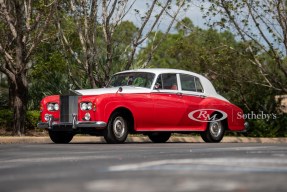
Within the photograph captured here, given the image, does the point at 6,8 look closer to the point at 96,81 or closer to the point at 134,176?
the point at 96,81

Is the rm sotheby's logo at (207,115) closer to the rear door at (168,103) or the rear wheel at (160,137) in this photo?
the rear door at (168,103)

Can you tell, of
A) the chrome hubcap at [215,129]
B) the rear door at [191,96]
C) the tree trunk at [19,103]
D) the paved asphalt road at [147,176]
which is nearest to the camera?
the paved asphalt road at [147,176]

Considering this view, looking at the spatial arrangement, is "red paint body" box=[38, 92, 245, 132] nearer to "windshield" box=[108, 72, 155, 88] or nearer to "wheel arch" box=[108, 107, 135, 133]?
"wheel arch" box=[108, 107, 135, 133]

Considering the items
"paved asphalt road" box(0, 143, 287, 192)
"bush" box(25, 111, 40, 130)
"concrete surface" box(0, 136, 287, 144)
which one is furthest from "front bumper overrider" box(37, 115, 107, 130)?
"paved asphalt road" box(0, 143, 287, 192)

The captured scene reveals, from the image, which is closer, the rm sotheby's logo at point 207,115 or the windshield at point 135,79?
the windshield at point 135,79

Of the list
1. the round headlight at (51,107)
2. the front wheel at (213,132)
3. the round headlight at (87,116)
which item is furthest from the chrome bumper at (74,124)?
the front wheel at (213,132)

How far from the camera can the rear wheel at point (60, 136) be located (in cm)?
1717

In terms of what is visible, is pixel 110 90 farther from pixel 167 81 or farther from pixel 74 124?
pixel 167 81

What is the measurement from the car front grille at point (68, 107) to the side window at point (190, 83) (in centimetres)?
293

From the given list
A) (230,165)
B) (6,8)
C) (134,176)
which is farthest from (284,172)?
(6,8)

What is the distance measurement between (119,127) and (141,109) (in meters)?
0.73

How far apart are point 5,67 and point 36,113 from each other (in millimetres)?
1671

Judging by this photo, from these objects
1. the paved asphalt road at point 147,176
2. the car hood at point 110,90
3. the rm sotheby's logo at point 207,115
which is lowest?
the paved asphalt road at point 147,176

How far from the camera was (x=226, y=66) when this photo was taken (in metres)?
26.8
